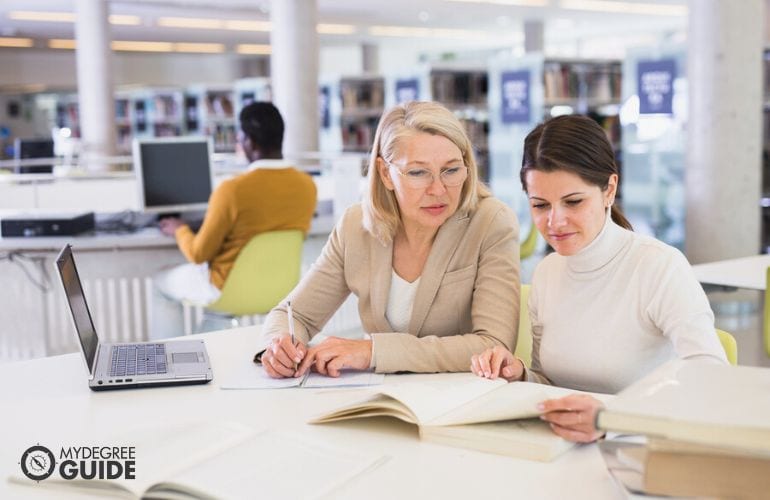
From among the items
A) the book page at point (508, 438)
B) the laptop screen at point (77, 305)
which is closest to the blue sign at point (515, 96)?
the laptop screen at point (77, 305)

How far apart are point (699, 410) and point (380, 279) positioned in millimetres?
1199

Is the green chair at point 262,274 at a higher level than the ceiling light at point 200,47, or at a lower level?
lower

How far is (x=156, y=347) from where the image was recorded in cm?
209

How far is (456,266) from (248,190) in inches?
74.4

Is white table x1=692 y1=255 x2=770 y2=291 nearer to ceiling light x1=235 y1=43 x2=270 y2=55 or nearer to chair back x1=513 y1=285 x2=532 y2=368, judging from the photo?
chair back x1=513 y1=285 x2=532 y2=368

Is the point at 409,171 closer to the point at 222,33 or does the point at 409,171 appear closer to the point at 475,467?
the point at 475,467

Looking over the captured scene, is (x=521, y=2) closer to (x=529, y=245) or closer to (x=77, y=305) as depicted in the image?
(x=529, y=245)

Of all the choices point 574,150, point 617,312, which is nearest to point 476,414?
point 617,312

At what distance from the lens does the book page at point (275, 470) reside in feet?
3.99

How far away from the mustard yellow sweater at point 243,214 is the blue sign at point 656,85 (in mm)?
5016

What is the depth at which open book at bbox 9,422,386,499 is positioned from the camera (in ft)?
4.00

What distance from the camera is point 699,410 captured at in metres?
1.02

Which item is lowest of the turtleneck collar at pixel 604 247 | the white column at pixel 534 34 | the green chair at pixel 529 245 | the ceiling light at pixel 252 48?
the green chair at pixel 529 245

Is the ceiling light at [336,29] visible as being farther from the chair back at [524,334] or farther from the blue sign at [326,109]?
the chair back at [524,334]
